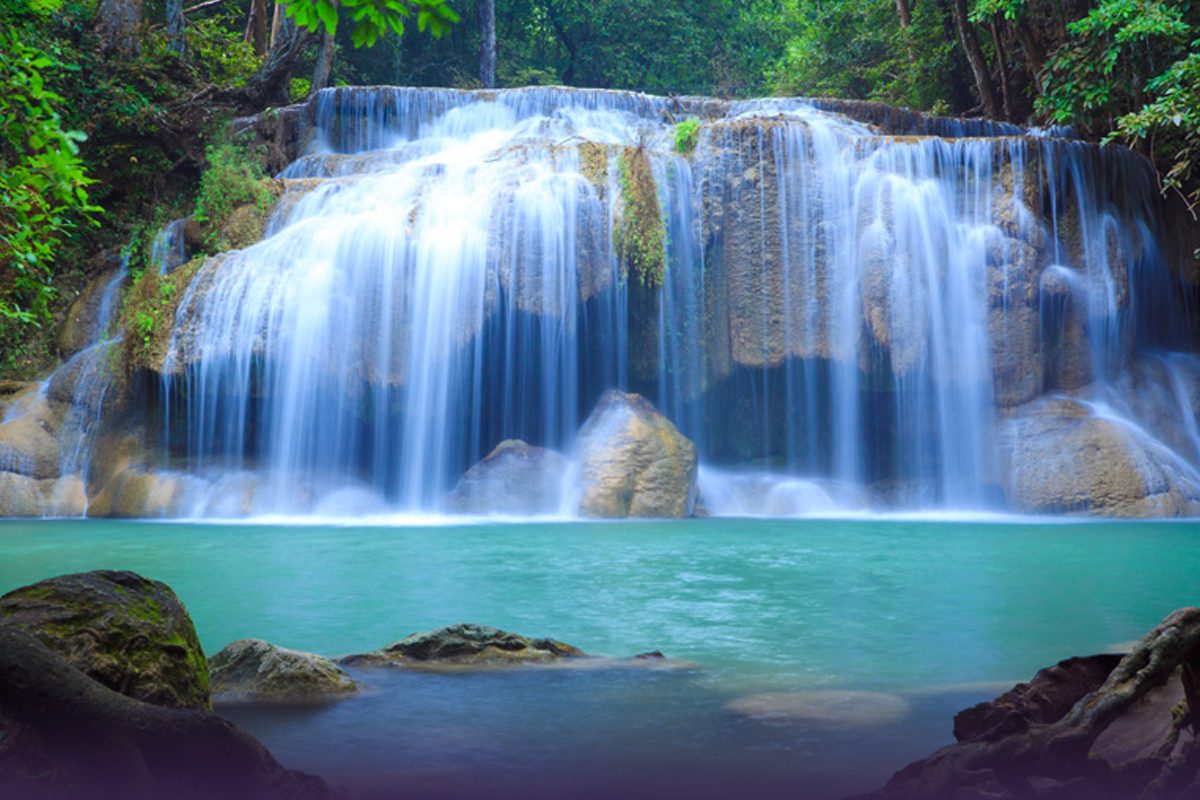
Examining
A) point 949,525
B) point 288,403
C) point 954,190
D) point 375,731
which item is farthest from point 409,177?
point 375,731

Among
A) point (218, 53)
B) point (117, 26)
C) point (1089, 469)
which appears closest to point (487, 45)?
point (218, 53)

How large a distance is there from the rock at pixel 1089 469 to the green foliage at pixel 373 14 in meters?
12.3

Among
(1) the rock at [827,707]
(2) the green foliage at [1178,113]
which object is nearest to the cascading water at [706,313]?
(2) the green foliage at [1178,113]

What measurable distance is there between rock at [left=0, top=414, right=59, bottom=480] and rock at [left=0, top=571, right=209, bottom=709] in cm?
1274

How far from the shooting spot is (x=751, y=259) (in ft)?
52.1

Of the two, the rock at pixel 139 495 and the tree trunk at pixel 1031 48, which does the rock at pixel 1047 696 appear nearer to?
the rock at pixel 139 495

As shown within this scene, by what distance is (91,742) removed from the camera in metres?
2.43

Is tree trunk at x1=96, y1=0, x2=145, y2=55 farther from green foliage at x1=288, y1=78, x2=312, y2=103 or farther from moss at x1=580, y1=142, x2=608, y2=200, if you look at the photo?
moss at x1=580, y1=142, x2=608, y2=200

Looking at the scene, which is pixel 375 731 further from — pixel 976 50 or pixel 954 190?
pixel 976 50

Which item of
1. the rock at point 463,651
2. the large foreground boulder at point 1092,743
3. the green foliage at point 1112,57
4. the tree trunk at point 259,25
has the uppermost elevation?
the tree trunk at point 259,25

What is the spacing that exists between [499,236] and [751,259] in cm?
385

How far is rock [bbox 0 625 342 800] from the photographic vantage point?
2.38 m

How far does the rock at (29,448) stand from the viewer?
14430 mm

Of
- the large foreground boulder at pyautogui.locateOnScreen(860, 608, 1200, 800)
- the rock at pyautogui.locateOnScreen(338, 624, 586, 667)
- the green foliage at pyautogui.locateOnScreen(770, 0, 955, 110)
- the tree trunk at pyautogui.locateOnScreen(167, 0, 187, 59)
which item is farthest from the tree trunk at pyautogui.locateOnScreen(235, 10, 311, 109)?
the large foreground boulder at pyautogui.locateOnScreen(860, 608, 1200, 800)
